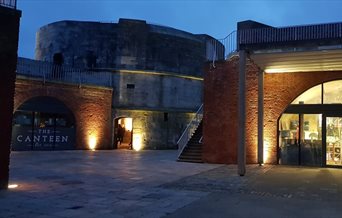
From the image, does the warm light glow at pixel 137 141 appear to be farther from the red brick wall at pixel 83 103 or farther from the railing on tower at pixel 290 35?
the railing on tower at pixel 290 35

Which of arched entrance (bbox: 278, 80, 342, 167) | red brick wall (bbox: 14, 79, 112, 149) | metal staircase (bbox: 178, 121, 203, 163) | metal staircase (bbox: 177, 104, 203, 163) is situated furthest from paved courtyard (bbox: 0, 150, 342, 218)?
red brick wall (bbox: 14, 79, 112, 149)

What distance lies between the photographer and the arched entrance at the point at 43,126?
74.8 ft

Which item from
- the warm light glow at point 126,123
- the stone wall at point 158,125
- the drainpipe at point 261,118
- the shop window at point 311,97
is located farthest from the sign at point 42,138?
the shop window at point 311,97

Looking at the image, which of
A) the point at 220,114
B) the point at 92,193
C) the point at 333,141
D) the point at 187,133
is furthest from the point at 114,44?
the point at 92,193

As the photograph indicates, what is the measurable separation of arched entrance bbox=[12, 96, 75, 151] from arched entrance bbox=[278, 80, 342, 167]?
13.7m

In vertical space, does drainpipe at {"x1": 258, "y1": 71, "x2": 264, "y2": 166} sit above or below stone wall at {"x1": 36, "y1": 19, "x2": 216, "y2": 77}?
below

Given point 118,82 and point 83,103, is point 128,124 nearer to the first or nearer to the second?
point 118,82

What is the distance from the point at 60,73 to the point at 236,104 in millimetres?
13170

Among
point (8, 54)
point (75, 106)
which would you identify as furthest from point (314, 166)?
point (75, 106)

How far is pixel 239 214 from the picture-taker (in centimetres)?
740

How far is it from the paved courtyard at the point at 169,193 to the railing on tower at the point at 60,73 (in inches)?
402

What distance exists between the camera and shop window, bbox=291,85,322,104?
1645cm

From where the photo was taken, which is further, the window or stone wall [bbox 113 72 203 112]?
stone wall [bbox 113 72 203 112]

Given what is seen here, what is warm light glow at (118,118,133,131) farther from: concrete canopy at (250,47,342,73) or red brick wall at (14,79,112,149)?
concrete canopy at (250,47,342,73)
